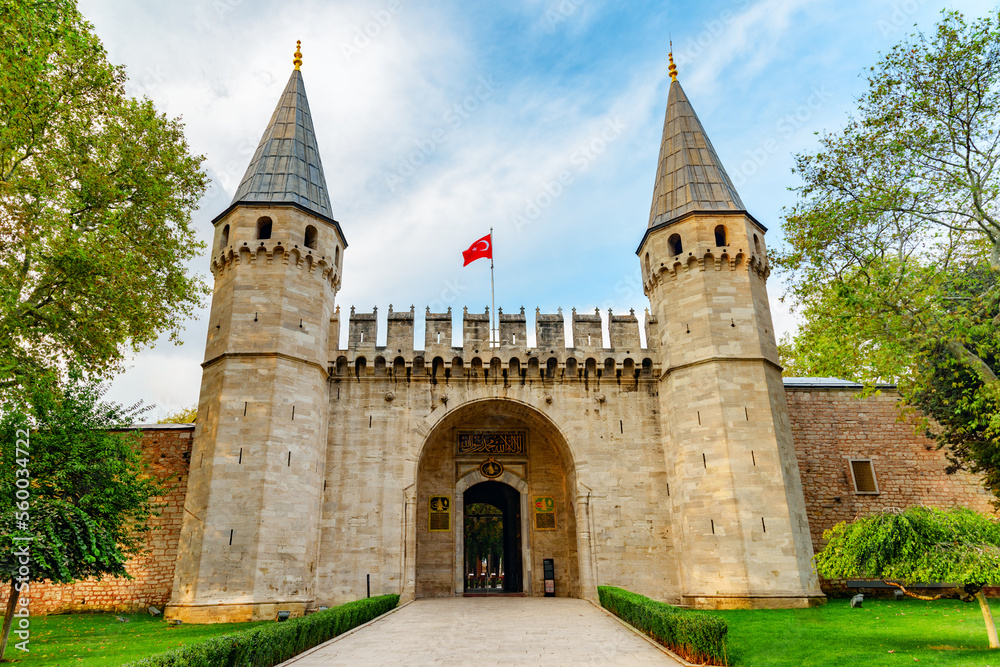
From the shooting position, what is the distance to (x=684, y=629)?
1013cm

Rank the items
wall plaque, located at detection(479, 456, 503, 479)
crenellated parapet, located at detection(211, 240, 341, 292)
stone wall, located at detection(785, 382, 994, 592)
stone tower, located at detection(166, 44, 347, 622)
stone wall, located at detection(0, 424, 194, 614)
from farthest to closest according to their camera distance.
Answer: wall plaque, located at detection(479, 456, 503, 479), stone wall, located at detection(785, 382, 994, 592), crenellated parapet, located at detection(211, 240, 341, 292), stone wall, located at detection(0, 424, 194, 614), stone tower, located at detection(166, 44, 347, 622)

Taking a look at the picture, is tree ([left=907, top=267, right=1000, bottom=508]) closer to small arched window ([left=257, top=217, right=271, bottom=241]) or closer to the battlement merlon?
the battlement merlon

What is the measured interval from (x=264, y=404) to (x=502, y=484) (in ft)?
31.8

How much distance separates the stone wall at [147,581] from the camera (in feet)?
58.8

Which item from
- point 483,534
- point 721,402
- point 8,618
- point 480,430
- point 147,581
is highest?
point 480,430

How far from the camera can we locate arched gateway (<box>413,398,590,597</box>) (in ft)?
68.9

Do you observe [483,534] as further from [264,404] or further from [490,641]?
[490,641]

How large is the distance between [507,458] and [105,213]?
47.2 ft

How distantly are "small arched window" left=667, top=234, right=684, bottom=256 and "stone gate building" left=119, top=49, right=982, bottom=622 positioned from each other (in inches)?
6.7

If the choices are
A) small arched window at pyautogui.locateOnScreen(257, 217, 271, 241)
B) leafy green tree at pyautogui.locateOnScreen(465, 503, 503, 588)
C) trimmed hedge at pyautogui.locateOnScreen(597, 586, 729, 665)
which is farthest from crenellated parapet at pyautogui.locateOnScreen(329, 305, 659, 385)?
leafy green tree at pyautogui.locateOnScreen(465, 503, 503, 588)

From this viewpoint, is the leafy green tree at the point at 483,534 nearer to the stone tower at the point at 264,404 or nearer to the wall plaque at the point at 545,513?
the wall plaque at the point at 545,513

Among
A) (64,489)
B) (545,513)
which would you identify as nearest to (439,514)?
(545,513)

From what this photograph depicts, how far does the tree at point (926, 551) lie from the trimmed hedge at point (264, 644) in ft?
30.0

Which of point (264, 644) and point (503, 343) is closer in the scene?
point (264, 644)
